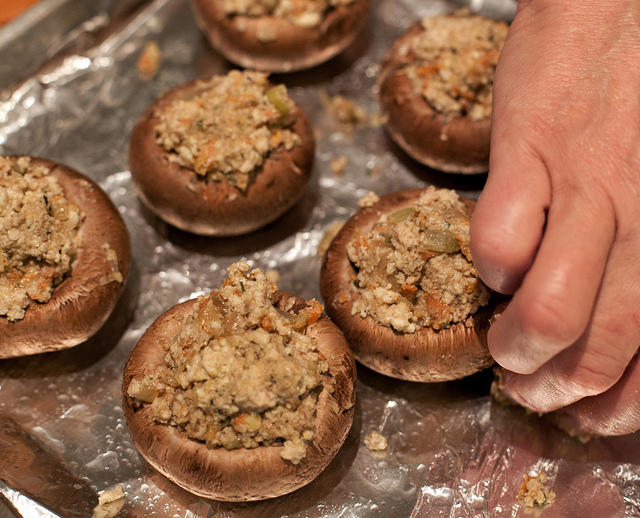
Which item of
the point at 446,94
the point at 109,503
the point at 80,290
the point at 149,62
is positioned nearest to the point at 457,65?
the point at 446,94

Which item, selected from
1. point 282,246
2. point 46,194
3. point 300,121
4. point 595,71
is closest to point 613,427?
point 595,71

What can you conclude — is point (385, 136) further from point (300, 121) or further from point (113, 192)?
point (113, 192)

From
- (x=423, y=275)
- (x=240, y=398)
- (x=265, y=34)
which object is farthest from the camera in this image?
(x=265, y=34)

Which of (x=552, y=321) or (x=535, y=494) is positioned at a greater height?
(x=552, y=321)

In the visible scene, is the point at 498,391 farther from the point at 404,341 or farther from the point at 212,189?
the point at 212,189

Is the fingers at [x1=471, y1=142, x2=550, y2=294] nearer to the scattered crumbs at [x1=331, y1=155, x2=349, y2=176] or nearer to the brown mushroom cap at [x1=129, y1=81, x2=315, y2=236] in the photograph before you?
the brown mushroom cap at [x1=129, y1=81, x2=315, y2=236]

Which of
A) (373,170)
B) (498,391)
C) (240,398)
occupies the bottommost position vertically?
(498,391)

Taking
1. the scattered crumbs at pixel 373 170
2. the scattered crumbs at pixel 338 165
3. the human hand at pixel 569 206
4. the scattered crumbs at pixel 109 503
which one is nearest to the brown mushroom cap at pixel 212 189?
the scattered crumbs at pixel 338 165

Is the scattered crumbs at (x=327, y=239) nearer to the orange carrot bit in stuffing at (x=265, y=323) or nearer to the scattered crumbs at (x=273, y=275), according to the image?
the scattered crumbs at (x=273, y=275)
